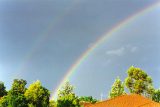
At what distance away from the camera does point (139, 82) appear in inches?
3967

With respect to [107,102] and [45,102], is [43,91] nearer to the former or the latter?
[45,102]

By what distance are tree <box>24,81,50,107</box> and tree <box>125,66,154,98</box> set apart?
4044 centimetres

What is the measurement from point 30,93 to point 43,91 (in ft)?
8.41

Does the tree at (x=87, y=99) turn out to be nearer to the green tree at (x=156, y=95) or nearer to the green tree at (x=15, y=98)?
the green tree at (x=156, y=95)

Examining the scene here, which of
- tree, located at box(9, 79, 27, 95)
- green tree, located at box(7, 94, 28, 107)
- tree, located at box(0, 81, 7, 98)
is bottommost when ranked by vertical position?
green tree, located at box(7, 94, 28, 107)

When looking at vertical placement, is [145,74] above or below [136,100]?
above

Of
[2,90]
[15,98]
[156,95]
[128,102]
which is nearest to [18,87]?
[15,98]

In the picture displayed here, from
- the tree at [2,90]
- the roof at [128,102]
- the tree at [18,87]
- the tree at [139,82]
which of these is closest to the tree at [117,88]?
the tree at [139,82]

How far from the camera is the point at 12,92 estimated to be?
7319 centimetres

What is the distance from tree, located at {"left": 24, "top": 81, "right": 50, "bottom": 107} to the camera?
65.9 m

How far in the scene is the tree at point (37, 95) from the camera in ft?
216

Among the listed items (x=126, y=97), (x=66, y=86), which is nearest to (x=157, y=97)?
(x=66, y=86)

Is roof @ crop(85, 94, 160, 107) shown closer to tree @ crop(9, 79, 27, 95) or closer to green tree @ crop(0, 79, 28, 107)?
green tree @ crop(0, 79, 28, 107)

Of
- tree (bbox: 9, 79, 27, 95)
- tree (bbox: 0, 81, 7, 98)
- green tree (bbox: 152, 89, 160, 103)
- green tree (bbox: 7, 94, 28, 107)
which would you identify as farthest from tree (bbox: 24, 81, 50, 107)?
tree (bbox: 0, 81, 7, 98)
